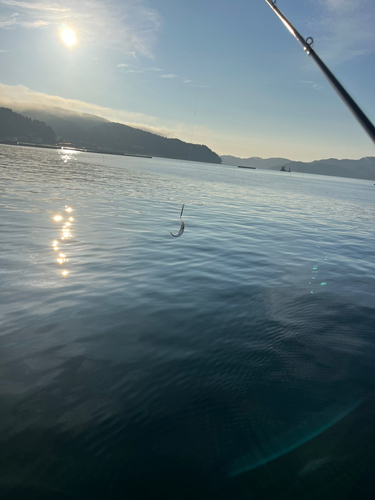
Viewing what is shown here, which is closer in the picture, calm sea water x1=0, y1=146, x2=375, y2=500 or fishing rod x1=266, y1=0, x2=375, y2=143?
Answer: calm sea water x1=0, y1=146, x2=375, y2=500

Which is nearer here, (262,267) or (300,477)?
(300,477)

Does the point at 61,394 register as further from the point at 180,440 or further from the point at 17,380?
the point at 180,440

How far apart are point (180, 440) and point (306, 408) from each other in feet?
7.62

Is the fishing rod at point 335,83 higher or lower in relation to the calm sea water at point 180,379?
higher

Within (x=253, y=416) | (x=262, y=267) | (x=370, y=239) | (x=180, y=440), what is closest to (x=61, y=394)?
(x=180, y=440)

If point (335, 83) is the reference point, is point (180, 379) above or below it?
below

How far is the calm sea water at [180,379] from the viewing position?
422 centimetres

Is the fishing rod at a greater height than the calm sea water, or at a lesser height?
greater

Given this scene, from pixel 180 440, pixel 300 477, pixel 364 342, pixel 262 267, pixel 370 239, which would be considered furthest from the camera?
pixel 370 239

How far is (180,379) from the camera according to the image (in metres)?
5.94

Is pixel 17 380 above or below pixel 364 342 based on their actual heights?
below

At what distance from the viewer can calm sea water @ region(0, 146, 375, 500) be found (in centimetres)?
422

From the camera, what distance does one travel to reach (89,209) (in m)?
23.6

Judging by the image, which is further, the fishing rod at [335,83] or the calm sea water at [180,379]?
the fishing rod at [335,83]
